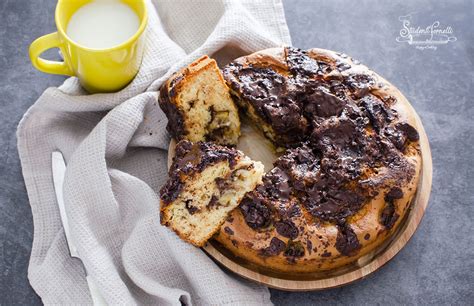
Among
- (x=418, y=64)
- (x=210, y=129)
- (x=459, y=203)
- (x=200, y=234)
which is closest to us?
(x=200, y=234)

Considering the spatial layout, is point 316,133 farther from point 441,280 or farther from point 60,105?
point 60,105

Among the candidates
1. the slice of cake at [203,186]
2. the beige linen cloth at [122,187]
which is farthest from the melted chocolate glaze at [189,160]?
the beige linen cloth at [122,187]

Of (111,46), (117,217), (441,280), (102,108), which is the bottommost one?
(441,280)

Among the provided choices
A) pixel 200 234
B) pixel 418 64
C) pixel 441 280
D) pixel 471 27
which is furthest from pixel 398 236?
pixel 471 27

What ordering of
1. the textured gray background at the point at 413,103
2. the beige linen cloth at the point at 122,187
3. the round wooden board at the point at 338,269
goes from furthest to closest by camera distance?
the textured gray background at the point at 413,103 < the beige linen cloth at the point at 122,187 < the round wooden board at the point at 338,269

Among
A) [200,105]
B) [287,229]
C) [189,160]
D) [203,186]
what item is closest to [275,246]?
[287,229]

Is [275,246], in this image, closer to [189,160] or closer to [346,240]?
[346,240]

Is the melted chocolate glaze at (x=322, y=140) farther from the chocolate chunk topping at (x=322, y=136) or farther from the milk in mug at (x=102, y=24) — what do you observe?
the milk in mug at (x=102, y=24)

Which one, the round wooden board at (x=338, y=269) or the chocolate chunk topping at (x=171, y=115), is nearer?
the round wooden board at (x=338, y=269)
